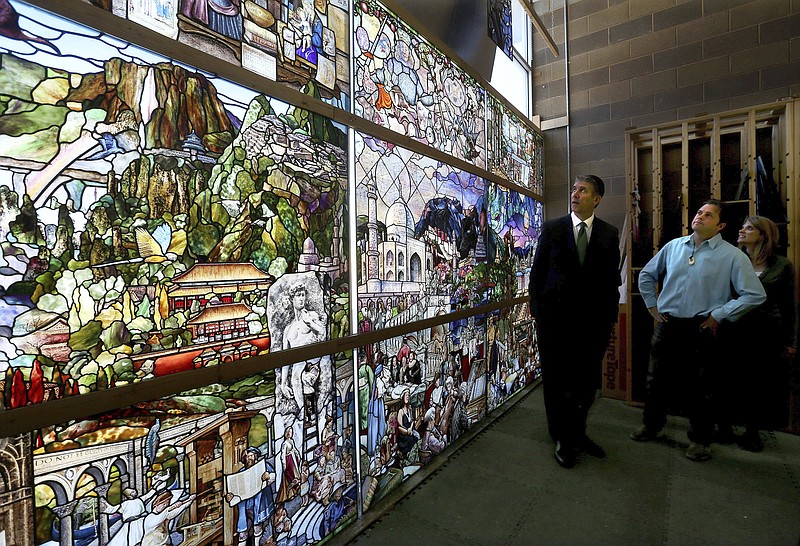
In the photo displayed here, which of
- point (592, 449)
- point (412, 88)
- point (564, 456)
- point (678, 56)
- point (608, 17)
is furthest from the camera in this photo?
point (608, 17)

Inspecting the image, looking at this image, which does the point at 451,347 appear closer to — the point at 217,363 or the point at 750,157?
the point at 217,363

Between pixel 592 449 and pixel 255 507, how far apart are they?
213cm

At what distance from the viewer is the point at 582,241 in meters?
2.47

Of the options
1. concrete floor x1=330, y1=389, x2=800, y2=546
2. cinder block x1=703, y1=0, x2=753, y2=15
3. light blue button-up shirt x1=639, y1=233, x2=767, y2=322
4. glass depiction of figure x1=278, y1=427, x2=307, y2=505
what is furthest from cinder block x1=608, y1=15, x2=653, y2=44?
glass depiction of figure x1=278, y1=427, x2=307, y2=505

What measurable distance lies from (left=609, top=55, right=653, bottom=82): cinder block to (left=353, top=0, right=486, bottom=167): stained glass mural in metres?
1.89

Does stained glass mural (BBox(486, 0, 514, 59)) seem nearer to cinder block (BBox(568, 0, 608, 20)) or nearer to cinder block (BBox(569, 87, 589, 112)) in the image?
cinder block (BBox(569, 87, 589, 112))

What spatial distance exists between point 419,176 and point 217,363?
1468 mm

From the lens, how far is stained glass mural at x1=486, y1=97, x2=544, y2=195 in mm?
3141

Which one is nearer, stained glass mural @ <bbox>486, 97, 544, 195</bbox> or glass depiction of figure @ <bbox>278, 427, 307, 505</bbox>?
glass depiction of figure @ <bbox>278, 427, 307, 505</bbox>

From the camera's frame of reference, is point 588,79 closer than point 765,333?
No

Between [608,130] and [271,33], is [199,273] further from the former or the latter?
[608,130]

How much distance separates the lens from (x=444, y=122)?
8.12ft

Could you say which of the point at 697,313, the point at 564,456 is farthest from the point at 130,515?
the point at 697,313

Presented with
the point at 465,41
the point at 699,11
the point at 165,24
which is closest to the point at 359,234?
the point at 165,24
